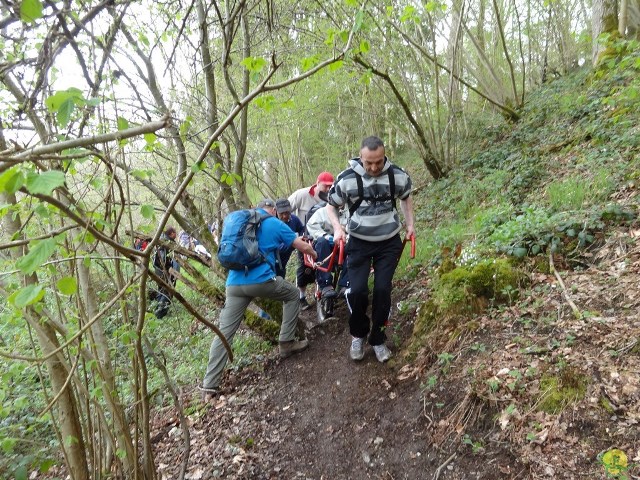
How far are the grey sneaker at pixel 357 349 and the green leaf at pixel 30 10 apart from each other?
11.7 ft

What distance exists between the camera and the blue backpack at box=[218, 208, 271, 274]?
3.98 meters

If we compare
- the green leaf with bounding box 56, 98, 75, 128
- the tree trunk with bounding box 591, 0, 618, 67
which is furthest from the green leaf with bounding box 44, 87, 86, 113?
the tree trunk with bounding box 591, 0, 618, 67

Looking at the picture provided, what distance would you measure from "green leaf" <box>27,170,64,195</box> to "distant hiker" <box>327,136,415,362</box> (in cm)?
287

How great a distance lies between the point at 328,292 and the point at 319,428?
1.95 m

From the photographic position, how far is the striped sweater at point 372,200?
146 inches

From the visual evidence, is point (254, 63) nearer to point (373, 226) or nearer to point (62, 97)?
point (62, 97)

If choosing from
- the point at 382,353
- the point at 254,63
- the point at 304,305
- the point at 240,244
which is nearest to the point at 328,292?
the point at 304,305

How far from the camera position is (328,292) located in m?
5.12

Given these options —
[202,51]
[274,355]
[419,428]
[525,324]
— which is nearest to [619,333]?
[525,324]

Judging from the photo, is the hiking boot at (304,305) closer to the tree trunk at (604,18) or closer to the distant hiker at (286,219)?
the distant hiker at (286,219)

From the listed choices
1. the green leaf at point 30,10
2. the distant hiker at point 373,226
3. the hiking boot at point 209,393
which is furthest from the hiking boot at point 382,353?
the green leaf at point 30,10

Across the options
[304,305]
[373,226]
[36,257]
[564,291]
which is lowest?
[304,305]

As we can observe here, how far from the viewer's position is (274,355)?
4871mm

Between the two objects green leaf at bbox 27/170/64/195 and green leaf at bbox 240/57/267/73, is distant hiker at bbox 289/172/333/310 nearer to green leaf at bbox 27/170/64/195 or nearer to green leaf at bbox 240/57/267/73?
green leaf at bbox 240/57/267/73
